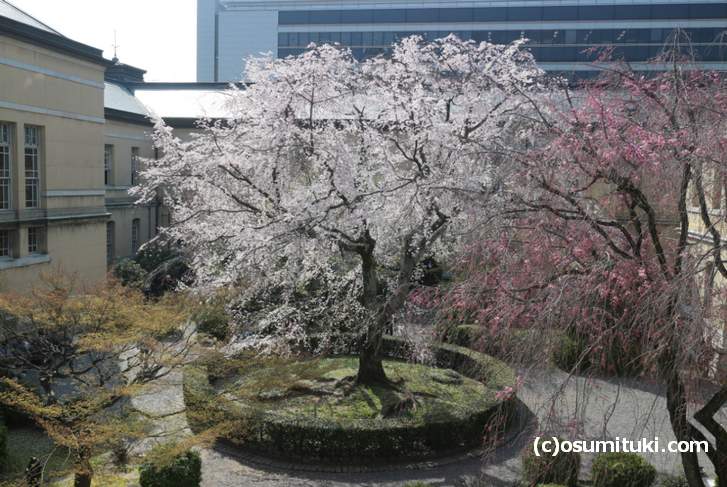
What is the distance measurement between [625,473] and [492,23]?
142ft

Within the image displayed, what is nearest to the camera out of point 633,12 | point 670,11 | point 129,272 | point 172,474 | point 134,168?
point 172,474

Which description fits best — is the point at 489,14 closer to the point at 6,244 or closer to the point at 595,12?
the point at 595,12

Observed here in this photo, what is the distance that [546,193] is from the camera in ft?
25.5

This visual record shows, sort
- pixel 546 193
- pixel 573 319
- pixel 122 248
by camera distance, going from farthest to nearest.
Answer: pixel 122 248
pixel 546 193
pixel 573 319

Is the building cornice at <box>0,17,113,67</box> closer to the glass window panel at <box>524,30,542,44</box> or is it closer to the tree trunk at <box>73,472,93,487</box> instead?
the tree trunk at <box>73,472,93,487</box>

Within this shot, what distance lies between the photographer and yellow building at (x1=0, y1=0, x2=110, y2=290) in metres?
17.9

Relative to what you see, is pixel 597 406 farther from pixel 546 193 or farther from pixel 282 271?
pixel 546 193

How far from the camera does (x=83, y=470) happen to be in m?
7.97

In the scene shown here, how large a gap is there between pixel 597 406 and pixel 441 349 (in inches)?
166

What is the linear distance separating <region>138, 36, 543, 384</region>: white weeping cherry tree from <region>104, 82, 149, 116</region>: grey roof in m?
18.1

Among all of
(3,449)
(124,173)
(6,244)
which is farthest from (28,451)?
(124,173)

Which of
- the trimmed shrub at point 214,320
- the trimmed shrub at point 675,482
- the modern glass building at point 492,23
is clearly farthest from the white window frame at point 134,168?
the trimmed shrub at point 675,482

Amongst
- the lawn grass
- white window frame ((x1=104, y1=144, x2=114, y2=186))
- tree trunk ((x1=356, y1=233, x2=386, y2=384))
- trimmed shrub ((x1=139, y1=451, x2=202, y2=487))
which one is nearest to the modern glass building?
white window frame ((x1=104, y1=144, x2=114, y2=186))

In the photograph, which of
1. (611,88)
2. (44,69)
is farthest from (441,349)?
(44,69)
